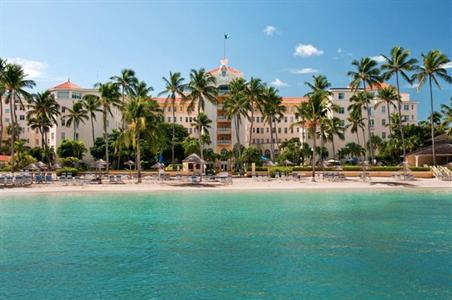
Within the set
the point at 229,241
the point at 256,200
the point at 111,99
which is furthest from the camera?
the point at 111,99

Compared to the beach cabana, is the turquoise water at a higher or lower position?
lower

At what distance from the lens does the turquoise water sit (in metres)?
11.2

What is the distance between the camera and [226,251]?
50.2ft

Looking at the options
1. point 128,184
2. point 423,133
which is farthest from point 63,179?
point 423,133

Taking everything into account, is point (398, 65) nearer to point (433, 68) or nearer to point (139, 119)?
point (433, 68)

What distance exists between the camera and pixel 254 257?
14.5m

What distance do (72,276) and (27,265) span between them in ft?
→ 7.47

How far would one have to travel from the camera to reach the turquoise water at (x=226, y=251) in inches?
442

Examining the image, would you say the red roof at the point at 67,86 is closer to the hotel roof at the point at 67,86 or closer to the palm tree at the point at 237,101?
the hotel roof at the point at 67,86

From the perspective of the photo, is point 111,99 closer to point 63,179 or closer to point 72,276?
point 63,179

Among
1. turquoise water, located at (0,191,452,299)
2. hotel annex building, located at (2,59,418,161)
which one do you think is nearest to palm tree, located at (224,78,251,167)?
hotel annex building, located at (2,59,418,161)

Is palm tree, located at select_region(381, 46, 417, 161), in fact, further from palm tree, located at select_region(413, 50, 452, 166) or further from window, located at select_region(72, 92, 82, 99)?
window, located at select_region(72, 92, 82, 99)

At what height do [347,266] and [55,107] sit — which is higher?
[55,107]

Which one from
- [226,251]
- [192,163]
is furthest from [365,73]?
[226,251]
